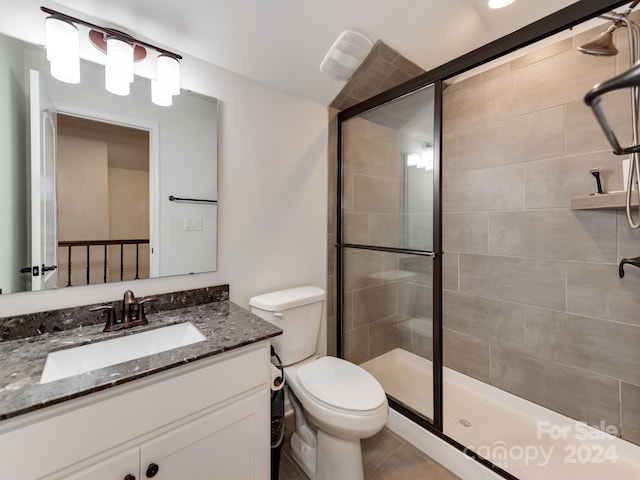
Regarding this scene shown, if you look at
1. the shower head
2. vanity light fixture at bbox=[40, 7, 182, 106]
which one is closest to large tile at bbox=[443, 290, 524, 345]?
the shower head

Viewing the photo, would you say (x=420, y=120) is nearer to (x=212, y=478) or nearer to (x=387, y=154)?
(x=387, y=154)

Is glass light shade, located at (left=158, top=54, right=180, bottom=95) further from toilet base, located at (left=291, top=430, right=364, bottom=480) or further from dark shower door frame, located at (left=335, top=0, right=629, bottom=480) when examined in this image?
toilet base, located at (left=291, top=430, right=364, bottom=480)

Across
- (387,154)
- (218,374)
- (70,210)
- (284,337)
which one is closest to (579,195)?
(387,154)

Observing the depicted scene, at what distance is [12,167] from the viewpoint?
1043mm

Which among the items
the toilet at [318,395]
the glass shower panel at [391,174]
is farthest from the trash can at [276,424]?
the glass shower panel at [391,174]

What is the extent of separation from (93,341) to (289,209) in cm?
115

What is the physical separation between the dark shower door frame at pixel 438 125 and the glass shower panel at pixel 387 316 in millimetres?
87

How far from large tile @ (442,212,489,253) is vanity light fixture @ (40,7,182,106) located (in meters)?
1.96

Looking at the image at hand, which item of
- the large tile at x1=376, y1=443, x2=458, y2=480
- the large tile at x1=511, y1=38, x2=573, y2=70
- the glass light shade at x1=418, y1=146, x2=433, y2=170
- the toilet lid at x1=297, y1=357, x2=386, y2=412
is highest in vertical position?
the large tile at x1=511, y1=38, x2=573, y2=70

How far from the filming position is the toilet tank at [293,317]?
1544mm

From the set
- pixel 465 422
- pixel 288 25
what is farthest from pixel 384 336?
pixel 288 25

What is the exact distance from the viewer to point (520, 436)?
5.46ft

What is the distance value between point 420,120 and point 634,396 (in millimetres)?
1825

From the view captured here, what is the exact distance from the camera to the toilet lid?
1271 millimetres
